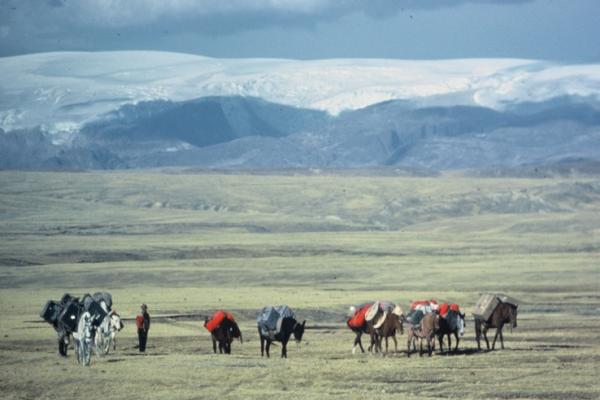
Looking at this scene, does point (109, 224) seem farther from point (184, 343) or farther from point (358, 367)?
point (358, 367)

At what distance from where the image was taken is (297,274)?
88.0 m

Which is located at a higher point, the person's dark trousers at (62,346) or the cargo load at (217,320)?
the cargo load at (217,320)

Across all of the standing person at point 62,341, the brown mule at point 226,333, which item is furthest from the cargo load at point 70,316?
the brown mule at point 226,333

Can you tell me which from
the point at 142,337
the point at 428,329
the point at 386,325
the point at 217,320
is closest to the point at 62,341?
the point at 142,337

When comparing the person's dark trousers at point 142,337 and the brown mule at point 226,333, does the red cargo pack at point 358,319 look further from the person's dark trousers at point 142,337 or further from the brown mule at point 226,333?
the person's dark trousers at point 142,337

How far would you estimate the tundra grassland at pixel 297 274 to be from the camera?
34375mm

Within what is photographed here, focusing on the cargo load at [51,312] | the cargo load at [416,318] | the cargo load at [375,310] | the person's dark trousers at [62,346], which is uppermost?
the cargo load at [51,312]

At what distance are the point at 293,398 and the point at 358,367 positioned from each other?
6.06 metres

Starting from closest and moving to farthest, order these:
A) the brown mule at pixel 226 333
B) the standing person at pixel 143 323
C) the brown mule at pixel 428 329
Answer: the brown mule at pixel 428 329 < the standing person at pixel 143 323 < the brown mule at pixel 226 333

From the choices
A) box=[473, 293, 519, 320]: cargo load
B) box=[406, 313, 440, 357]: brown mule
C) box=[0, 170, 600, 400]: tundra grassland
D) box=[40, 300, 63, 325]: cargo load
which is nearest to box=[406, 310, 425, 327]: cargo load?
box=[406, 313, 440, 357]: brown mule

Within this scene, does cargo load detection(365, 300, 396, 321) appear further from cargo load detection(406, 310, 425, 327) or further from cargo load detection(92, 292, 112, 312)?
cargo load detection(92, 292, 112, 312)

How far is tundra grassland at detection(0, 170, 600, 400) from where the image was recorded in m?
34.4

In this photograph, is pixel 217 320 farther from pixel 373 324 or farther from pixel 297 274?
pixel 297 274

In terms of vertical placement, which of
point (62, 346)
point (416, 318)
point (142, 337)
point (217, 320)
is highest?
point (217, 320)
